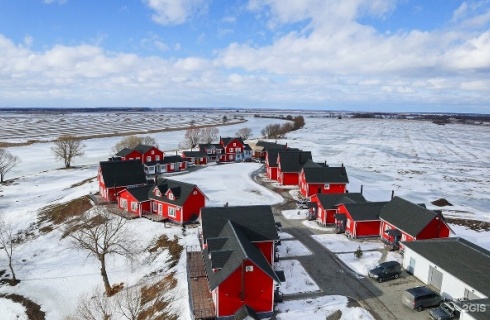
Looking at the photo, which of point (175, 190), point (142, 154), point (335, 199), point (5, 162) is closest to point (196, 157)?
point (142, 154)

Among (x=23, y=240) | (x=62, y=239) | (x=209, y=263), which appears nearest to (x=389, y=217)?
(x=209, y=263)

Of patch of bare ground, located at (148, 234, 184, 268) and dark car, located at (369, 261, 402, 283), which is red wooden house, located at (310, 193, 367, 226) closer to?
dark car, located at (369, 261, 402, 283)

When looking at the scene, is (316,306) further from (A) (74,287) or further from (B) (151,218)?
(B) (151,218)

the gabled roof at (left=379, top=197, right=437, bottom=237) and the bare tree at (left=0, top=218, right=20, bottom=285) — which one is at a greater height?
the gabled roof at (left=379, top=197, right=437, bottom=237)

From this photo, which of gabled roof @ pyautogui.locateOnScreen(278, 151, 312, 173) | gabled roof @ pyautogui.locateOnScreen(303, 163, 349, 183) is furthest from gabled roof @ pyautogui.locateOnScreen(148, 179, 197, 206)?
gabled roof @ pyautogui.locateOnScreen(278, 151, 312, 173)

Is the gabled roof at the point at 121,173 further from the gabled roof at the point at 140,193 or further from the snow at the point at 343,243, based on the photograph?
the snow at the point at 343,243

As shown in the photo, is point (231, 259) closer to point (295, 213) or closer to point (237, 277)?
point (237, 277)

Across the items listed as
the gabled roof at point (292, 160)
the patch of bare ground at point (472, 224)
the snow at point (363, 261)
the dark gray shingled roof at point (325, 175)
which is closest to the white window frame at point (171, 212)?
the snow at point (363, 261)
